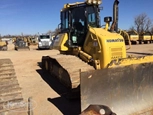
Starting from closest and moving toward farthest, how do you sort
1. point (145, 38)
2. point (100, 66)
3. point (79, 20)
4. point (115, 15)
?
point (100, 66) < point (115, 15) < point (79, 20) < point (145, 38)

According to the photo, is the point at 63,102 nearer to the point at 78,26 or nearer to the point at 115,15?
the point at 78,26

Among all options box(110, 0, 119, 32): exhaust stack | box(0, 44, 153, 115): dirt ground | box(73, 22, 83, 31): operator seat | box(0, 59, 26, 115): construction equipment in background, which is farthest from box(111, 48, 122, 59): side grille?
box(0, 59, 26, 115): construction equipment in background

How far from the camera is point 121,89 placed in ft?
15.9

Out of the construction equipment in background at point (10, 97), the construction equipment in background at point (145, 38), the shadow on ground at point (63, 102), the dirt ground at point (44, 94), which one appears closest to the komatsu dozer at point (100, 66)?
the shadow on ground at point (63, 102)

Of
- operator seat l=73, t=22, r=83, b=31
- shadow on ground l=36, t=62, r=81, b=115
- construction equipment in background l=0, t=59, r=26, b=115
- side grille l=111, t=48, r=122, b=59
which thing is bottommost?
shadow on ground l=36, t=62, r=81, b=115

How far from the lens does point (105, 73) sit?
4.48 meters

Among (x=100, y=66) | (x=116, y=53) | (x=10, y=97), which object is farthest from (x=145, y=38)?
(x=10, y=97)

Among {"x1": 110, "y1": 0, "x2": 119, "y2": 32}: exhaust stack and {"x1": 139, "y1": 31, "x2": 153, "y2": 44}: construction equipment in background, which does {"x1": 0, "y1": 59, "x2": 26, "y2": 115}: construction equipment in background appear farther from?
{"x1": 139, "y1": 31, "x2": 153, "y2": 44}: construction equipment in background

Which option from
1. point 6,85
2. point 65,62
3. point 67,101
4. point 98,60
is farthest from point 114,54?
point 6,85

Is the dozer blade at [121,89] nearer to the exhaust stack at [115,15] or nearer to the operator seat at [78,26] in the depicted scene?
the exhaust stack at [115,15]

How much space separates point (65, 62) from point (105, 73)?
7.42 feet

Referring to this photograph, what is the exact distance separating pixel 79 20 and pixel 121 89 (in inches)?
132

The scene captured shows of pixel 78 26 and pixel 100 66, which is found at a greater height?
pixel 78 26

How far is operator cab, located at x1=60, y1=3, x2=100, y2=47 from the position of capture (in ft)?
23.2
